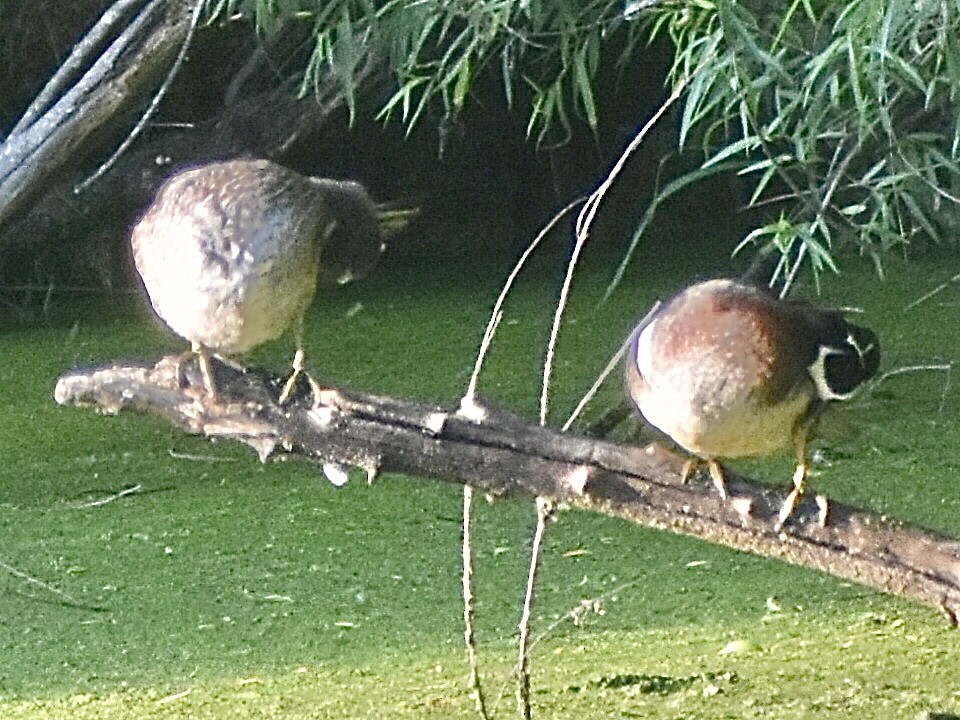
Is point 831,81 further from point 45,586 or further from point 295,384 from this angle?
point 45,586

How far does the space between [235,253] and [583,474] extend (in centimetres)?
33

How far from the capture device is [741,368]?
1160 millimetres

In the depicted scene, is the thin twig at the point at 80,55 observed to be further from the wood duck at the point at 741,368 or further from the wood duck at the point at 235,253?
the wood duck at the point at 741,368

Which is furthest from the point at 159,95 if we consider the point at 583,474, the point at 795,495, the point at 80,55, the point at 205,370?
the point at 795,495

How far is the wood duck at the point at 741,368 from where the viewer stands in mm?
1164

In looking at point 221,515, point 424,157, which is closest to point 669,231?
point 424,157

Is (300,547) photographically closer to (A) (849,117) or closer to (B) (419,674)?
(B) (419,674)

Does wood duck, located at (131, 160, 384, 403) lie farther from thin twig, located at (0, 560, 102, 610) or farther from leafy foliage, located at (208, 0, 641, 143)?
thin twig, located at (0, 560, 102, 610)

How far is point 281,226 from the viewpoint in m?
1.31

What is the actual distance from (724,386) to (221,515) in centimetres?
135

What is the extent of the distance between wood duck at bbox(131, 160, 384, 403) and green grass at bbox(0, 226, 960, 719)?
329 millimetres

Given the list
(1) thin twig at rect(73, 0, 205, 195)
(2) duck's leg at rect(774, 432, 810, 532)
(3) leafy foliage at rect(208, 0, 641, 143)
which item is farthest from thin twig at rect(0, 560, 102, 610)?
(2) duck's leg at rect(774, 432, 810, 532)

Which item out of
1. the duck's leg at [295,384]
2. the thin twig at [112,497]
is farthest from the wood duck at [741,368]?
the thin twig at [112,497]

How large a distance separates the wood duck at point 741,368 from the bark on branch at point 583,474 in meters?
0.06
